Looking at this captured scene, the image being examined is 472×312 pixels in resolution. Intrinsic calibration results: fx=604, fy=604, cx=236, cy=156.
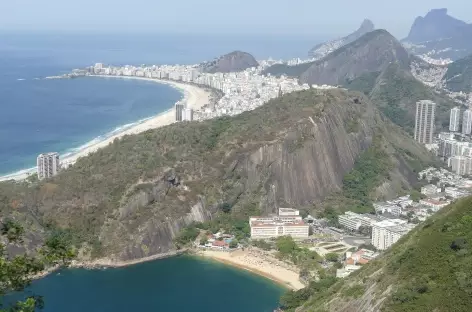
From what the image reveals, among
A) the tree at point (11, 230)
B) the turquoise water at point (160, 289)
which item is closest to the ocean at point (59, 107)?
the turquoise water at point (160, 289)

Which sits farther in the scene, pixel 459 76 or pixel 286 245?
pixel 459 76

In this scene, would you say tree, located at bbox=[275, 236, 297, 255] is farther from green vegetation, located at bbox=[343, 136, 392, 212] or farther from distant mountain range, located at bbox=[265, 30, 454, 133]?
distant mountain range, located at bbox=[265, 30, 454, 133]

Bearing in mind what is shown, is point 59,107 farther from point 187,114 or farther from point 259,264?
point 259,264

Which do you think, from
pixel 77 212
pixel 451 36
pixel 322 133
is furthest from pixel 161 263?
pixel 451 36

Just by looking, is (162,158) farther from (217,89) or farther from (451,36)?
(451,36)

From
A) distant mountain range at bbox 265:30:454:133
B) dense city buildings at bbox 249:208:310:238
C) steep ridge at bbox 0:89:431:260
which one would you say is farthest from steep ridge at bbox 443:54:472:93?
dense city buildings at bbox 249:208:310:238

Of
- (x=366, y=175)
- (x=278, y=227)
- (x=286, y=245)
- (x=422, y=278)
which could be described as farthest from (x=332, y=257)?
(x=422, y=278)
